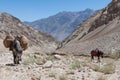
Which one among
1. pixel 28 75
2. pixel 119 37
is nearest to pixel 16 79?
pixel 28 75

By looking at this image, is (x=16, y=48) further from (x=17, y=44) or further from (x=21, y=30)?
(x=21, y=30)

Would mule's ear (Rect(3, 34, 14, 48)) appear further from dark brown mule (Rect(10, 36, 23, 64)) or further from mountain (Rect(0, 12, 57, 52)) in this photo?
mountain (Rect(0, 12, 57, 52))

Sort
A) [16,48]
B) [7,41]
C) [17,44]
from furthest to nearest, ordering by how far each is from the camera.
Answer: [7,41]
[16,48]
[17,44]

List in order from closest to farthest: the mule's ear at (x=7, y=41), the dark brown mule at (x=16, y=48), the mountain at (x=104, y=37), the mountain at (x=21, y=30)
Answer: the dark brown mule at (x=16, y=48), the mule's ear at (x=7, y=41), the mountain at (x=104, y=37), the mountain at (x=21, y=30)

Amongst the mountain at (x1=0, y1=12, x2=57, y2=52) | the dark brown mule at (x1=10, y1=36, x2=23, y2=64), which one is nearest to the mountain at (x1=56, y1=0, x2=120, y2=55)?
the dark brown mule at (x1=10, y1=36, x2=23, y2=64)

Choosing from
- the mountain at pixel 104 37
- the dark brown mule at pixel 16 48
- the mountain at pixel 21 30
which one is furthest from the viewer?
the mountain at pixel 21 30

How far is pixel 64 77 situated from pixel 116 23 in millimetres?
48076

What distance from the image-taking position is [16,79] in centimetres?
1327

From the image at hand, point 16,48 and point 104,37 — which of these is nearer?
point 16,48

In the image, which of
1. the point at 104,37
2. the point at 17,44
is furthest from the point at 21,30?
the point at 17,44

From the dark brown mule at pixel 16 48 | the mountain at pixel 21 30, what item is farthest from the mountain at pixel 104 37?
the mountain at pixel 21 30

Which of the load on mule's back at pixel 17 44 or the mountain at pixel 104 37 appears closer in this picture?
the load on mule's back at pixel 17 44

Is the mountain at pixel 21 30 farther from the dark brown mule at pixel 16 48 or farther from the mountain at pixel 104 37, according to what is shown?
the dark brown mule at pixel 16 48

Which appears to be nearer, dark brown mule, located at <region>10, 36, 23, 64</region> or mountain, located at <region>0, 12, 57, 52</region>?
dark brown mule, located at <region>10, 36, 23, 64</region>
